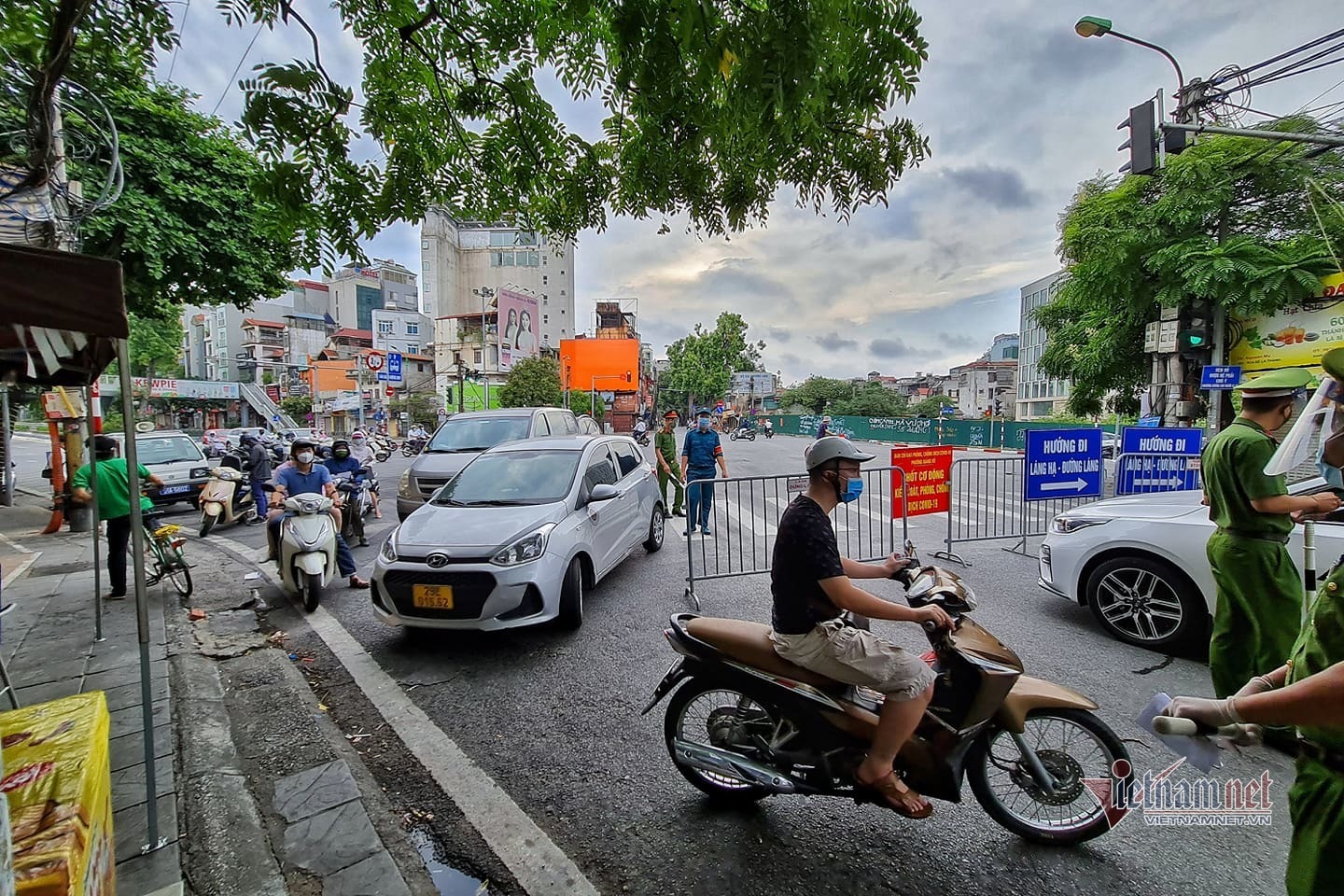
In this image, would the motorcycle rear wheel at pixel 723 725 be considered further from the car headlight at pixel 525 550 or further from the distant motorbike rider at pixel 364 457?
the distant motorbike rider at pixel 364 457

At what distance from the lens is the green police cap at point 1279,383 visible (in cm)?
293

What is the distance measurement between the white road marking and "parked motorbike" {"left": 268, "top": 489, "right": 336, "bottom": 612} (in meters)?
1.35

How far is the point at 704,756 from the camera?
266cm

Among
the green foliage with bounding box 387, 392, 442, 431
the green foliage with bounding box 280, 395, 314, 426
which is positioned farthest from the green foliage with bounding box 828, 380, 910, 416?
the green foliage with bounding box 280, 395, 314, 426

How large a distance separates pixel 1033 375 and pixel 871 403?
69.3 feet

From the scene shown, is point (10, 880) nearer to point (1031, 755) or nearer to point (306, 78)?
point (1031, 755)

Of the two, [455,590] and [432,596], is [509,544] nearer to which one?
[455,590]

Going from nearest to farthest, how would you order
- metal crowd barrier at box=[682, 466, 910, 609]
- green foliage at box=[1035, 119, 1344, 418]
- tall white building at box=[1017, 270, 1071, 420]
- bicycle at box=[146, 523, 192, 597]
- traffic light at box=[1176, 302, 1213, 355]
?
bicycle at box=[146, 523, 192, 597]
metal crowd barrier at box=[682, 466, 910, 609]
green foliage at box=[1035, 119, 1344, 418]
traffic light at box=[1176, 302, 1213, 355]
tall white building at box=[1017, 270, 1071, 420]

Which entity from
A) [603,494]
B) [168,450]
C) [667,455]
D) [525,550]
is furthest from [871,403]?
[525,550]

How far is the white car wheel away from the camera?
13.6 feet

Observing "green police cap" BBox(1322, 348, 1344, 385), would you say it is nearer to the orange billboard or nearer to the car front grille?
the car front grille

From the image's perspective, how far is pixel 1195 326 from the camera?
13383 millimetres

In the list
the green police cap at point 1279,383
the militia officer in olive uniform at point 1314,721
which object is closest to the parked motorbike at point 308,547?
the militia officer in olive uniform at point 1314,721

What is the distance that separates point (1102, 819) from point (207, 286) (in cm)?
1288
